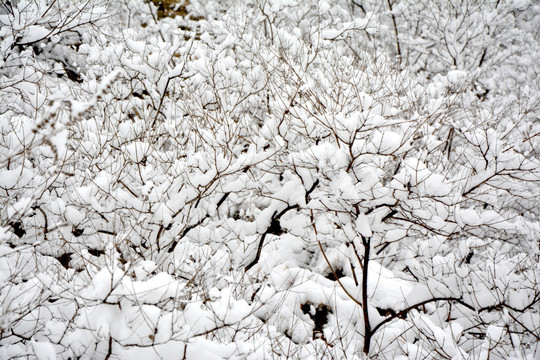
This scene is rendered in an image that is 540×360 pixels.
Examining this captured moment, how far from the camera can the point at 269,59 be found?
495 centimetres

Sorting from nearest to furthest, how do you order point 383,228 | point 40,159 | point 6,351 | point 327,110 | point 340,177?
point 6,351, point 340,177, point 383,228, point 327,110, point 40,159

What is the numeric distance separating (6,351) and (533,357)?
4.28 m

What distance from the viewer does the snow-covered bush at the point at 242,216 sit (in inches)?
85.0

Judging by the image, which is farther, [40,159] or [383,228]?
[40,159]

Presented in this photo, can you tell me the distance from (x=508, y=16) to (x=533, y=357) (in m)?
9.25

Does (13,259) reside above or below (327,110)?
below

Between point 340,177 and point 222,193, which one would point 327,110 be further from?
point 222,193

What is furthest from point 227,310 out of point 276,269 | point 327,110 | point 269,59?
point 269,59

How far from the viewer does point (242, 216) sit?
5.40 m

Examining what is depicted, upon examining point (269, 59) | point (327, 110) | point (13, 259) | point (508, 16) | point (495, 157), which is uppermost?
point (508, 16)

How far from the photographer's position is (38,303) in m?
2.28

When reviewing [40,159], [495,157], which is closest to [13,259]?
[40,159]

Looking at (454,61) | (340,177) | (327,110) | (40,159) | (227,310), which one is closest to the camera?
(227,310)

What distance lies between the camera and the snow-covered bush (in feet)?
7.08
